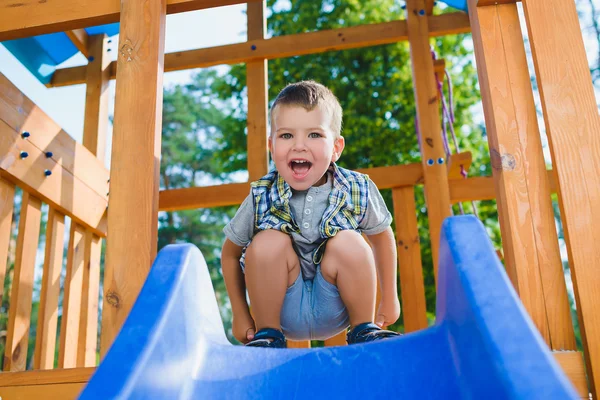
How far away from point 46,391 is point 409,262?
7.47 ft

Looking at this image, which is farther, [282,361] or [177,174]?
[177,174]

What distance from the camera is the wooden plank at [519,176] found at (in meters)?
1.39

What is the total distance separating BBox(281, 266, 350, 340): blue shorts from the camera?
1855 mm

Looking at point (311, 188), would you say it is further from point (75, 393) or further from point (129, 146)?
point (75, 393)

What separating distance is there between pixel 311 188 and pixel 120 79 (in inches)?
27.7

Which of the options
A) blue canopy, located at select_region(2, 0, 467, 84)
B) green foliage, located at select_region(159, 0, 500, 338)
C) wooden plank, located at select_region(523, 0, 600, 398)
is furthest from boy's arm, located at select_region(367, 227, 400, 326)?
green foliage, located at select_region(159, 0, 500, 338)

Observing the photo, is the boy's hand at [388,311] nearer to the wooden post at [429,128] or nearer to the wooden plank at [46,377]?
the wooden plank at [46,377]

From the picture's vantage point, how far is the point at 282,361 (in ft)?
4.08

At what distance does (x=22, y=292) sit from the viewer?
266cm

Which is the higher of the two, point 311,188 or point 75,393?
point 311,188

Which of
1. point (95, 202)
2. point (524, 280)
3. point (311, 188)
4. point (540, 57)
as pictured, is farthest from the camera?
point (95, 202)

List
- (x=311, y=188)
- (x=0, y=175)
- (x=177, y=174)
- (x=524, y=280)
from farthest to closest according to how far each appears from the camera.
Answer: (x=177, y=174) → (x=0, y=175) → (x=311, y=188) → (x=524, y=280)

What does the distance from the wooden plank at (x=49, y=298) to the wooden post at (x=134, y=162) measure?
1.45 meters

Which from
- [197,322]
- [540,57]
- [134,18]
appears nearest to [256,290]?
[197,322]
